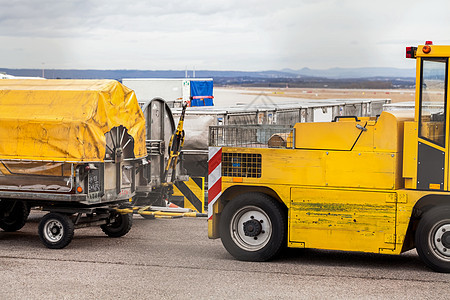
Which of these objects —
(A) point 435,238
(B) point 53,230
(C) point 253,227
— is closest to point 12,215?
(B) point 53,230

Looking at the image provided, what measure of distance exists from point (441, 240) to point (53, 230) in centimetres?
567

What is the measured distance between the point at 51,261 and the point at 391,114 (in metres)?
4.96

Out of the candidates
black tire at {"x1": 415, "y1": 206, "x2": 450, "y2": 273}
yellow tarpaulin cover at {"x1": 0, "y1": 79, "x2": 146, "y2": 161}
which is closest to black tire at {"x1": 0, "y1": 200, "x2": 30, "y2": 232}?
yellow tarpaulin cover at {"x1": 0, "y1": 79, "x2": 146, "y2": 161}

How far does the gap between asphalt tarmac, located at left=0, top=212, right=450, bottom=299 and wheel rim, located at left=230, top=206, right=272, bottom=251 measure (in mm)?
308

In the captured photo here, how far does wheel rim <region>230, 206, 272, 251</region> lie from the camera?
32.1ft

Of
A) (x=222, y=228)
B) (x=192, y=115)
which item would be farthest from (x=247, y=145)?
(x=192, y=115)

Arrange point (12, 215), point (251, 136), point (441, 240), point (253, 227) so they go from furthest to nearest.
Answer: point (12, 215) → point (251, 136) → point (253, 227) → point (441, 240)

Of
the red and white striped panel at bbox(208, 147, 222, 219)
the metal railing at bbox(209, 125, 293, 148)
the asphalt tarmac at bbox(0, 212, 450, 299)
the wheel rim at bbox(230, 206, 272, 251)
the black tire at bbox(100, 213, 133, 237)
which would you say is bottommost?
the asphalt tarmac at bbox(0, 212, 450, 299)

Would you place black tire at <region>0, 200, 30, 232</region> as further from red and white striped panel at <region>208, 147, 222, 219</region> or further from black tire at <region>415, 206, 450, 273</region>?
black tire at <region>415, 206, 450, 273</region>

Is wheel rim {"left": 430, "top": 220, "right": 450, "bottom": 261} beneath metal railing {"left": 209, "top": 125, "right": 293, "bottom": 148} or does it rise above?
beneath

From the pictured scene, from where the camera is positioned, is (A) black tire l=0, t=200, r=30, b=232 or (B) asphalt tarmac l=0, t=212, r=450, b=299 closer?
(B) asphalt tarmac l=0, t=212, r=450, b=299

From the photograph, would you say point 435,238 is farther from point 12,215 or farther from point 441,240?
point 12,215

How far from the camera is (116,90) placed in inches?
446

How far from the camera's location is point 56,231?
35.8 feet
